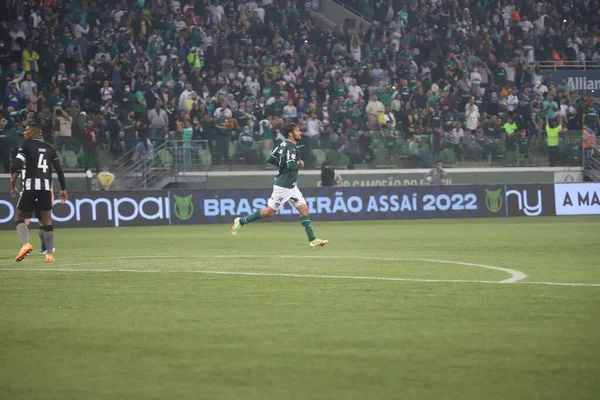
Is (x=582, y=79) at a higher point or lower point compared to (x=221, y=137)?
higher

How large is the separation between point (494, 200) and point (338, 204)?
552 centimetres

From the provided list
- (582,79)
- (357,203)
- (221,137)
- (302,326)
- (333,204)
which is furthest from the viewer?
(582,79)

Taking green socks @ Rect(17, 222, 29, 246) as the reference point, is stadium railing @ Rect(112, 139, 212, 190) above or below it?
above

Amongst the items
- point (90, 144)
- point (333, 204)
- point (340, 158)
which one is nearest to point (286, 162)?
point (90, 144)

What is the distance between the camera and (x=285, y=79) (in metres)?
34.3

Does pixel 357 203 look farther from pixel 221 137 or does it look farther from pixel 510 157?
pixel 510 157

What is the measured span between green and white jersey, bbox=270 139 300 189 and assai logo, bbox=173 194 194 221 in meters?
12.6

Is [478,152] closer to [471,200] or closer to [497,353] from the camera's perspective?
[471,200]

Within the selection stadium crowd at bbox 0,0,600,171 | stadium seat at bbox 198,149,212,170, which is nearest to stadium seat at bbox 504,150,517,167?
stadium crowd at bbox 0,0,600,171

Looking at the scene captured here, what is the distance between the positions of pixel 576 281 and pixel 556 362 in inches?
206

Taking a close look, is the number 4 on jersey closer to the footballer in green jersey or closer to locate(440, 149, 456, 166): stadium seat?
the footballer in green jersey

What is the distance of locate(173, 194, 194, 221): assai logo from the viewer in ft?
101

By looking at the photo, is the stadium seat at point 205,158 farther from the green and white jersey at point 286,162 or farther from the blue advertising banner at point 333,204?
the green and white jersey at point 286,162

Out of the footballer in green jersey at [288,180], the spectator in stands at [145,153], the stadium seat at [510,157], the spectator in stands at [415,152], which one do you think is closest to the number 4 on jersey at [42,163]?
the footballer in green jersey at [288,180]
